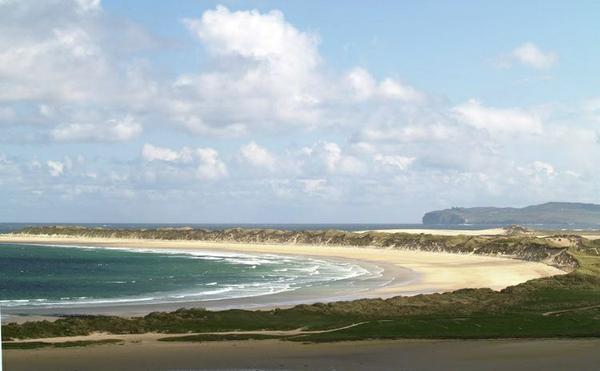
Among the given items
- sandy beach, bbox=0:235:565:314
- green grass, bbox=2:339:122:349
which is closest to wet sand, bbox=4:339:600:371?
green grass, bbox=2:339:122:349

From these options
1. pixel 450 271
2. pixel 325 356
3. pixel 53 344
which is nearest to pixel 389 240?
pixel 450 271

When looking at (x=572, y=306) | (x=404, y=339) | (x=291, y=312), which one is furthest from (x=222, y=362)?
(x=572, y=306)

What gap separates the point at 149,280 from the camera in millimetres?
58750

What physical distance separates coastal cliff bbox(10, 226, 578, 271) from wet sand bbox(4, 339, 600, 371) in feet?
140

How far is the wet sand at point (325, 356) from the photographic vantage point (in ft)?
62.7

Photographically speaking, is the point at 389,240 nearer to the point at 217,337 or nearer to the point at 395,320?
the point at 395,320

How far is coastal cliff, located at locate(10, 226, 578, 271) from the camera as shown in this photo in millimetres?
80450

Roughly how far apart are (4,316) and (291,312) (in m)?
14.8

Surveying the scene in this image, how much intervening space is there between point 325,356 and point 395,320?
7.25 meters

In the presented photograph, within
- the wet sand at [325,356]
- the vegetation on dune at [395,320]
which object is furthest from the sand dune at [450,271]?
the wet sand at [325,356]

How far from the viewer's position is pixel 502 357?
20.3 m

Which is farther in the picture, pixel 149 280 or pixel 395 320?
pixel 149 280

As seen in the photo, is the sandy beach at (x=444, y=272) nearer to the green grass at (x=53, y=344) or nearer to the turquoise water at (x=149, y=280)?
the turquoise water at (x=149, y=280)

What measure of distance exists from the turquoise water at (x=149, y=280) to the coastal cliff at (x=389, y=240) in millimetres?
21770
